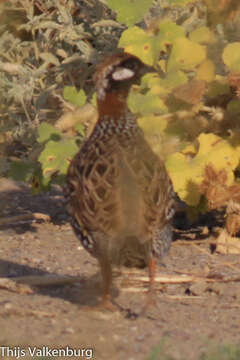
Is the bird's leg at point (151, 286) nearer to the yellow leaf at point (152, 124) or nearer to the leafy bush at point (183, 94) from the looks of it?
the leafy bush at point (183, 94)

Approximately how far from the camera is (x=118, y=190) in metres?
4.43

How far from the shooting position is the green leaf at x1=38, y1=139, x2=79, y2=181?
5.87 m

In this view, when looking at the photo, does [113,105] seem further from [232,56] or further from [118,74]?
[232,56]

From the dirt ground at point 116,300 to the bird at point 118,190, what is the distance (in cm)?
26

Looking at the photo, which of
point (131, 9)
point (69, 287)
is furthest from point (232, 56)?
point (69, 287)

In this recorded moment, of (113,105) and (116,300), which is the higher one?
(113,105)

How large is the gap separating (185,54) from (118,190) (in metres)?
1.91

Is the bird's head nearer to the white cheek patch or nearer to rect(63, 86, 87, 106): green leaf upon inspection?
the white cheek patch

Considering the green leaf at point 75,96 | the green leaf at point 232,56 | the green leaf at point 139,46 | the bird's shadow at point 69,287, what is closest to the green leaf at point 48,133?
the green leaf at point 75,96

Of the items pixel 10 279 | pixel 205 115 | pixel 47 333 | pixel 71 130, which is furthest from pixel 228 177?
pixel 47 333

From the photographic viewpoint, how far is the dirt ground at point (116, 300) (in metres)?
4.28

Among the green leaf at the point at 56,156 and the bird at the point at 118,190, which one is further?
the green leaf at the point at 56,156

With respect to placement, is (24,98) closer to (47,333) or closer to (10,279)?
(10,279)

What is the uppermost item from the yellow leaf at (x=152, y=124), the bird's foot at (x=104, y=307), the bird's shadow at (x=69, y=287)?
the yellow leaf at (x=152, y=124)
